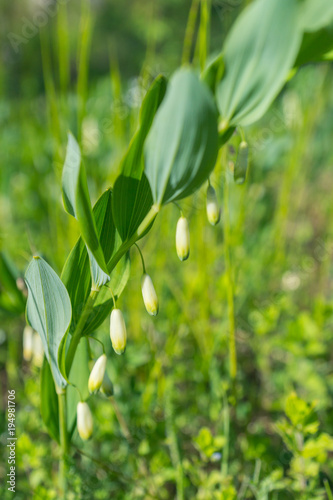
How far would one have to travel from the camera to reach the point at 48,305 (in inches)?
19.0

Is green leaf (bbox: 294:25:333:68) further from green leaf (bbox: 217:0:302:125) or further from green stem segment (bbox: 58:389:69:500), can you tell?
green stem segment (bbox: 58:389:69:500)

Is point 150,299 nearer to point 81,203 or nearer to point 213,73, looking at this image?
point 81,203

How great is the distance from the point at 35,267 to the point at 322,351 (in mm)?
674

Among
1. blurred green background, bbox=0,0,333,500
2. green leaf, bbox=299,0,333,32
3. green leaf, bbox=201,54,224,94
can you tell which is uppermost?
green leaf, bbox=299,0,333,32

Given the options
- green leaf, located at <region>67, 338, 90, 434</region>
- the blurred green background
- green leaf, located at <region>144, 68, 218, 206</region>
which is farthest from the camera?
the blurred green background

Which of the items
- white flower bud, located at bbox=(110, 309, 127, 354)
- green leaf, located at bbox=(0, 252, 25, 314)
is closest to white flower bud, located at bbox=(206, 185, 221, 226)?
white flower bud, located at bbox=(110, 309, 127, 354)

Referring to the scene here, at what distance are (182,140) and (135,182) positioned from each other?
88mm

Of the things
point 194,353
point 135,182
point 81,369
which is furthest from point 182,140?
point 194,353

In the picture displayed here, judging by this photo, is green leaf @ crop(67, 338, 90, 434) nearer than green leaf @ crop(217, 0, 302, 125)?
No

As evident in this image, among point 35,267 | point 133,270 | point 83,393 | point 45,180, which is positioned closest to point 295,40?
point 35,267

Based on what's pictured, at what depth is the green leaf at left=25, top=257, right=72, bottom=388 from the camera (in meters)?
0.47

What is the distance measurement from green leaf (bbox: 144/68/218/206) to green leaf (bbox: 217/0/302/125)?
65 millimetres

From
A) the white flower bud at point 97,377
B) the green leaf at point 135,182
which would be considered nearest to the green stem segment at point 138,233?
the green leaf at point 135,182

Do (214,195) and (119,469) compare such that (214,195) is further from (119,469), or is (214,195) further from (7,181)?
(7,181)
